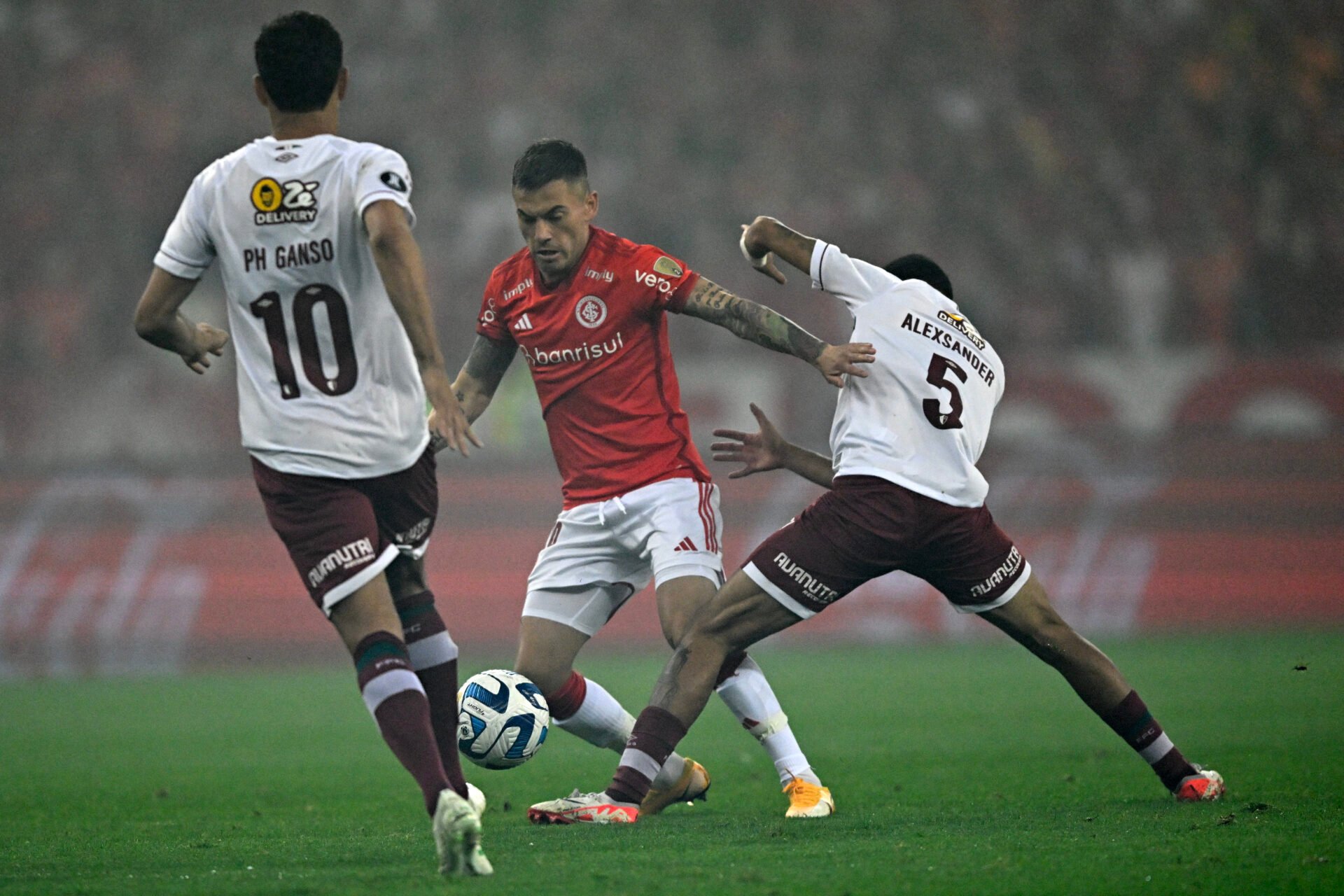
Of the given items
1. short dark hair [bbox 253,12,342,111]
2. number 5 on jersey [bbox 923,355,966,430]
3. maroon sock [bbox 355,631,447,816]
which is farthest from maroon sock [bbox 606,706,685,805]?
short dark hair [bbox 253,12,342,111]

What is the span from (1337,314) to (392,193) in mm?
17804

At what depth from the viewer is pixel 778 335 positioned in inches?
216

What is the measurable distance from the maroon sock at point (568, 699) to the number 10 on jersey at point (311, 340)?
1895 mm

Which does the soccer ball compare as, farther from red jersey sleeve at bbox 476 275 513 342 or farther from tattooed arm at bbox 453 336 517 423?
red jersey sleeve at bbox 476 275 513 342

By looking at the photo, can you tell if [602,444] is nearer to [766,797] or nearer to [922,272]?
[922,272]

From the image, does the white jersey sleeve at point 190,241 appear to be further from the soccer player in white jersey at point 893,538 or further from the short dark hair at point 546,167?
the soccer player in white jersey at point 893,538

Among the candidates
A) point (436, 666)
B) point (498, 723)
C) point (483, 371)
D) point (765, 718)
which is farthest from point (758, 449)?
point (436, 666)

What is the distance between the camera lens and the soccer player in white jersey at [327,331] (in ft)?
14.1

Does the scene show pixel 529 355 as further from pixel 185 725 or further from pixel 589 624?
pixel 185 725

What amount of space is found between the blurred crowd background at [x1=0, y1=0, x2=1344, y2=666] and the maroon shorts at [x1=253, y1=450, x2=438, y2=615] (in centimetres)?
992

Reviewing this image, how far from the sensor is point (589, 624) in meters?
6.05

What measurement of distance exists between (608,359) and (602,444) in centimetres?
33

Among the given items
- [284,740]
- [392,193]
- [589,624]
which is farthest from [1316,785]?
[284,740]

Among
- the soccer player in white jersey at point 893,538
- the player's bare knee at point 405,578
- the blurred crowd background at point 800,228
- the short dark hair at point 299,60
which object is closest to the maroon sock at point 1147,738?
the soccer player in white jersey at point 893,538
